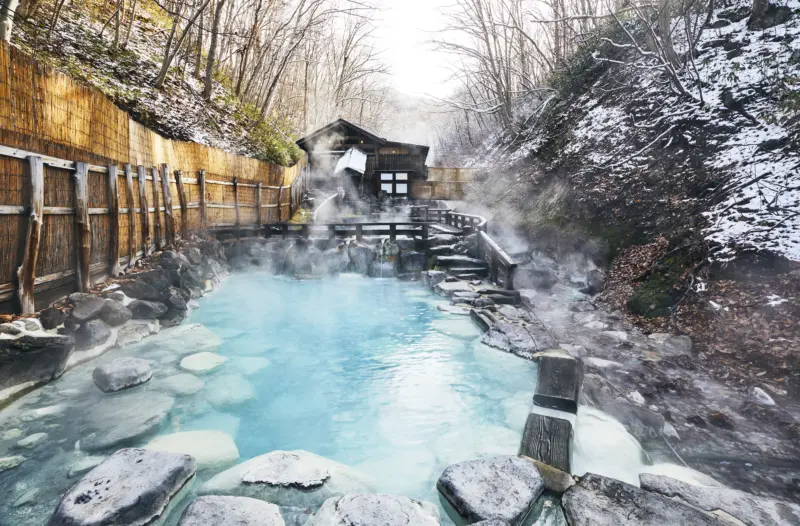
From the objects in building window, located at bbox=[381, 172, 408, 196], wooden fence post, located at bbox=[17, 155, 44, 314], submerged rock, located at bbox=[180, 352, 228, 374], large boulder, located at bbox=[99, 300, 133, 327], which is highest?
building window, located at bbox=[381, 172, 408, 196]

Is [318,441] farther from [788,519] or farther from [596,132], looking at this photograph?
[596,132]

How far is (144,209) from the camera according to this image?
764cm

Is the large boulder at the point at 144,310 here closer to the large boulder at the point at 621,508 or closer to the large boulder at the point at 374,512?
the large boulder at the point at 374,512

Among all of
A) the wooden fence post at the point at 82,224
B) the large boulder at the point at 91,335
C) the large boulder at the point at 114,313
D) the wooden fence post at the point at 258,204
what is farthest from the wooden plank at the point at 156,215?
the wooden fence post at the point at 258,204

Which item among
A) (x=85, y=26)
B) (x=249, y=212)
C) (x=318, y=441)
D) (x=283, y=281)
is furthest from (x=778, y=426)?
(x=85, y=26)

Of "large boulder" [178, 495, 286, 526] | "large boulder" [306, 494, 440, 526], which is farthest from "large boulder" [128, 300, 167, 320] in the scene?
"large boulder" [306, 494, 440, 526]

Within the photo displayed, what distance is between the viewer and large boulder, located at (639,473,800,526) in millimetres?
2541

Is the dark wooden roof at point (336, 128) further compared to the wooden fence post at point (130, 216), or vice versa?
the dark wooden roof at point (336, 128)

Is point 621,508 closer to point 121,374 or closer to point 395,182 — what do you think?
point 121,374

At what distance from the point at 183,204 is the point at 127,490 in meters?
8.60

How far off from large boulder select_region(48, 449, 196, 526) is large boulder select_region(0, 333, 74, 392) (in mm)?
2137

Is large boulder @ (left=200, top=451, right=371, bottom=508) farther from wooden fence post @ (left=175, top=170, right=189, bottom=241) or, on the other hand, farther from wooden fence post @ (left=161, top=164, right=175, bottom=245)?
wooden fence post @ (left=175, top=170, right=189, bottom=241)

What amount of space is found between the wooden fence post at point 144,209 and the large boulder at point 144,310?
1.83 m

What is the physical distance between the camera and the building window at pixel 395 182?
1104 inches
